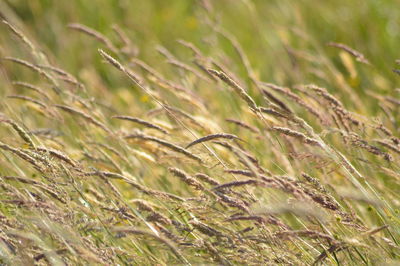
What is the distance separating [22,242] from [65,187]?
38 centimetres

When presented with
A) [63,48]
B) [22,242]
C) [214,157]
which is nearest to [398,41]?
[63,48]

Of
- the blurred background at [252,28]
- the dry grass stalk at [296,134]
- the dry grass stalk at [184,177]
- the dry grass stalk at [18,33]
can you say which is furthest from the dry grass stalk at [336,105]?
the blurred background at [252,28]

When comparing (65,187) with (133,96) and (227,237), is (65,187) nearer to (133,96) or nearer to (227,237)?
(227,237)

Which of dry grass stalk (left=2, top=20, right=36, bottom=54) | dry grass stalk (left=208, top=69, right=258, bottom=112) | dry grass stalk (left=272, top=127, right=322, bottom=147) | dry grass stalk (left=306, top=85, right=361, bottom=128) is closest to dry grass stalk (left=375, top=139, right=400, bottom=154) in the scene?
dry grass stalk (left=306, top=85, right=361, bottom=128)

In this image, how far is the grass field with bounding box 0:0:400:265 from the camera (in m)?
1.83

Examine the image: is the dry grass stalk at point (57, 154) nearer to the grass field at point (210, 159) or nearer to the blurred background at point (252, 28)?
the grass field at point (210, 159)

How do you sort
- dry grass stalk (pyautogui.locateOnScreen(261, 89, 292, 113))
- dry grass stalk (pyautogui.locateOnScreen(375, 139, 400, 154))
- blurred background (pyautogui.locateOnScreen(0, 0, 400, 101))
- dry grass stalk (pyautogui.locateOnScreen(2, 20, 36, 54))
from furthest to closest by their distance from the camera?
blurred background (pyautogui.locateOnScreen(0, 0, 400, 101))
dry grass stalk (pyautogui.locateOnScreen(261, 89, 292, 113))
dry grass stalk (pyautogui.locateOnScreen(2, 20, 36, 54))
dry grass stalk (pyautogui.locateOnScreen(375, 139, 400, 154))

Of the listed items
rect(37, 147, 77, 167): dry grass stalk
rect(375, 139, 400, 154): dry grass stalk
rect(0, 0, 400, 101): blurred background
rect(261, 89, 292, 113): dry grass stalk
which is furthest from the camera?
rect(0, 0, 400, 101): blurred background

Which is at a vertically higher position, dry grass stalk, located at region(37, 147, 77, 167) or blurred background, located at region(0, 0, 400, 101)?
blurred background, located at region(0, 0, 400, 101)

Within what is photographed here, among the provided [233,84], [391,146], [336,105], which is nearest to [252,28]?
[336,105]

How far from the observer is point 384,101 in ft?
8.89

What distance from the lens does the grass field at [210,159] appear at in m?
1.83

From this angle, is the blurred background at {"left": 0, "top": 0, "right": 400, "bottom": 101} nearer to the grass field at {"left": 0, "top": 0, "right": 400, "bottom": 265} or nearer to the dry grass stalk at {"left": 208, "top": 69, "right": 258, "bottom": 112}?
the grass field at {"left": 0, "top": 0, "right": 400, "bottom": 265}

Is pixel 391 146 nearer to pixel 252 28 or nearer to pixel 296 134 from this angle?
pixel 296 134
